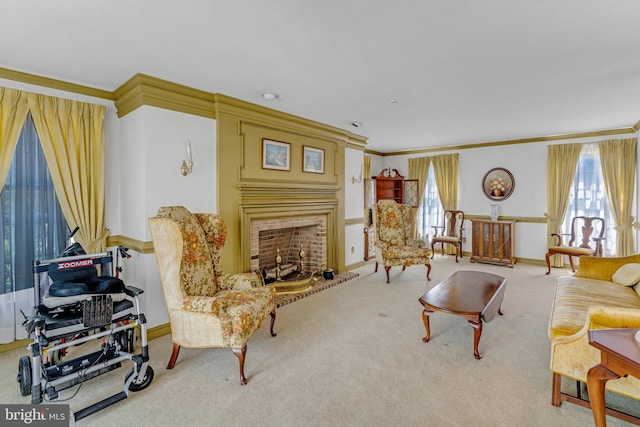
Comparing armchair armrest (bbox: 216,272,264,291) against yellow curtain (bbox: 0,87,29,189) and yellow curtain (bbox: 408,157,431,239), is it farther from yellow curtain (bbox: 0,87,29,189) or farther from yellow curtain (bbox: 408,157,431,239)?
yellow curtain (bbox: 408,157,431,239)

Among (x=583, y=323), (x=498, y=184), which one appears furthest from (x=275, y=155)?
(x=498, y=184)

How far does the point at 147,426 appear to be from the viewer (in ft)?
5.92

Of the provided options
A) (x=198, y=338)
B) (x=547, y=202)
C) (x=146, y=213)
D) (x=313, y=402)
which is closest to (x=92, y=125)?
(x=146, y=213)

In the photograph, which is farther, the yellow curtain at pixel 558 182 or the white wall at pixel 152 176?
the yellow curtain at pixel 558 182

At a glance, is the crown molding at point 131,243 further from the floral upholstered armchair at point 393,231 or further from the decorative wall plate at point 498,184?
the decorative wall plate at point 498,184

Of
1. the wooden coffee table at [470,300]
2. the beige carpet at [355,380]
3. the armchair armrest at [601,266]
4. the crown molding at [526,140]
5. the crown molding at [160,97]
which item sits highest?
the crown molding at [526,140]

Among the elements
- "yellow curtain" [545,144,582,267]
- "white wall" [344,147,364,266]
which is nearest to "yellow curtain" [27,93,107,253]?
"white wall" [344,147,364,266]

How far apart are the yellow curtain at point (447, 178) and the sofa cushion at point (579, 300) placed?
3.76 m

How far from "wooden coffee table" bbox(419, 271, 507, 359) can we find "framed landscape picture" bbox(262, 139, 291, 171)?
94.6 inches

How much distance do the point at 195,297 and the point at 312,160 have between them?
2860 millimetres

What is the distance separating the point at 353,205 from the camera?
5.63m

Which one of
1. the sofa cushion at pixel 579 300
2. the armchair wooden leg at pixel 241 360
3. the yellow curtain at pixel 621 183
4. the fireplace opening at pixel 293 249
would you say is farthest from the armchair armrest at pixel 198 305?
the yellow curtain at pixel 621 183

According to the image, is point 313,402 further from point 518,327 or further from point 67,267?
point 518,327

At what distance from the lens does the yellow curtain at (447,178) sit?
22.2 feet
